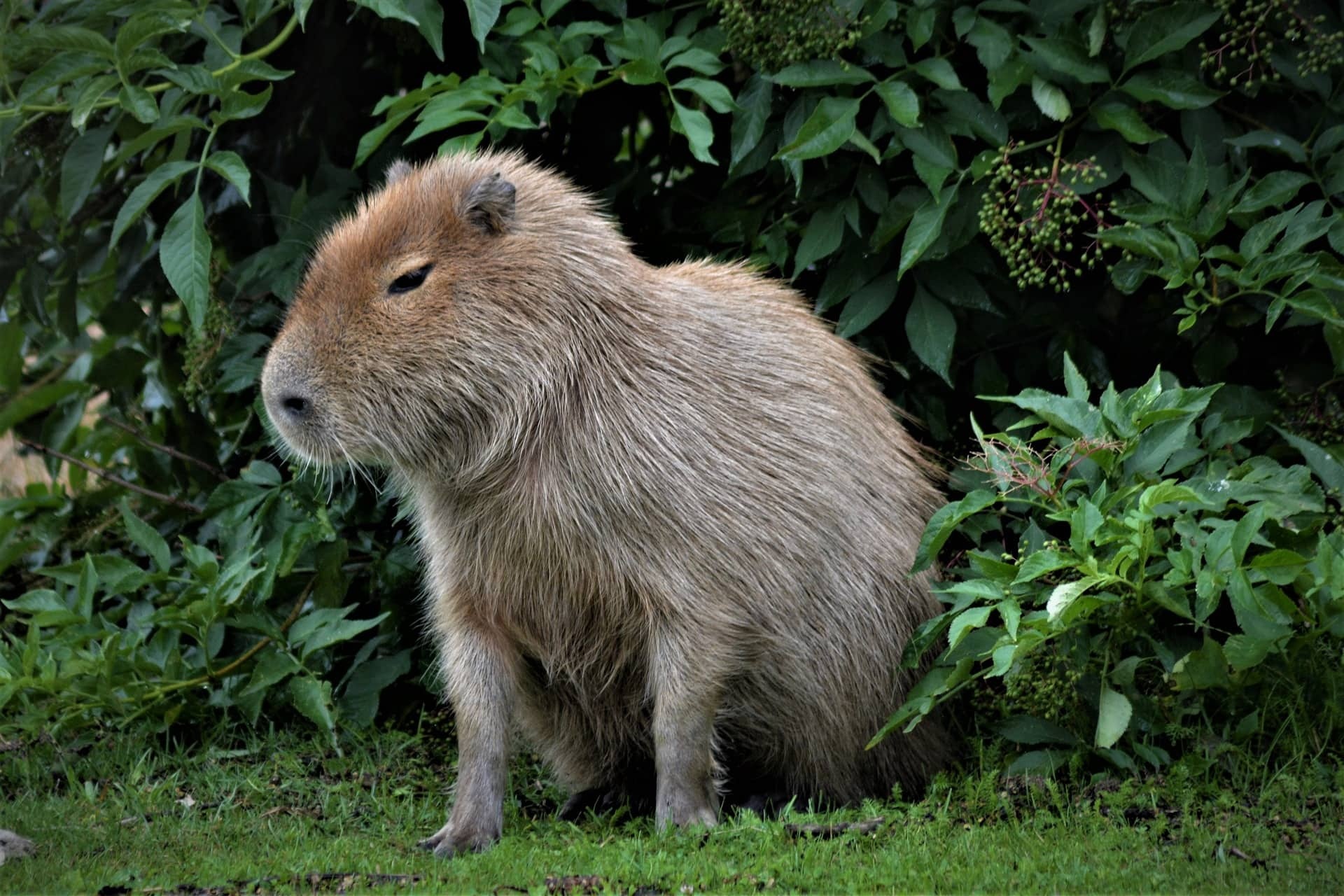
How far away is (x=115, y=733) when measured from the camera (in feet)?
15.1

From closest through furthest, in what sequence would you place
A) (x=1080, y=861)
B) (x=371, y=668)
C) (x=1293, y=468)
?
1. (x=1080, y=861)
2. (x=1293, y=468)
3. (x=371, y=668)

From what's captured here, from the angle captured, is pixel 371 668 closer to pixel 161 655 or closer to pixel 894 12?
pixel 161 655

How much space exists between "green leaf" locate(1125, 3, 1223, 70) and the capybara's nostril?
7.92 feet

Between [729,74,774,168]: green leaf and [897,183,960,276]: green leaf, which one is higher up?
[729,74,774,168]: green leaf

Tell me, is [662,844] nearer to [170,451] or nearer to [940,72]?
[940,72]

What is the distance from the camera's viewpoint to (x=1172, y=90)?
163 inches

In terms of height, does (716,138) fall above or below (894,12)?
below

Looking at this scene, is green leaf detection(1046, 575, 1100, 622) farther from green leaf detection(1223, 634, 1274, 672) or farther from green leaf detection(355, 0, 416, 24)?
green leaf detection(355, 0, 416, 24)

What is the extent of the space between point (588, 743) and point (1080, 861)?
1.52m

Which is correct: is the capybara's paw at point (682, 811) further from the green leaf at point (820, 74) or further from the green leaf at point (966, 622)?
the green leaf at point (820, 74)

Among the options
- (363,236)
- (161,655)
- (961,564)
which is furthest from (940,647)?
(161,655)

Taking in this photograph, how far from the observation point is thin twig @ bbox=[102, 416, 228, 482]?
5.39m

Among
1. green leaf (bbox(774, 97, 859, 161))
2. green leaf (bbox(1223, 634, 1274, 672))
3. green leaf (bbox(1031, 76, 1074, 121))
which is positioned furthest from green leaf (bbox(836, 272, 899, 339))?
green leaf (bbox(1223, 634, 1274, 672))

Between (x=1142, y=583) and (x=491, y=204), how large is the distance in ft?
6.19
